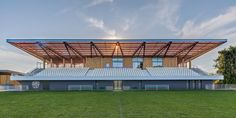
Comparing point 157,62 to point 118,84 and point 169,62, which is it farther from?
point 118,84

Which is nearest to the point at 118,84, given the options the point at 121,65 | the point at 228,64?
the point at 121,65

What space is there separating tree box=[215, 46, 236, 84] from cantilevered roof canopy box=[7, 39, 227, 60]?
1123cm

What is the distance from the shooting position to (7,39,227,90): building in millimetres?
36062

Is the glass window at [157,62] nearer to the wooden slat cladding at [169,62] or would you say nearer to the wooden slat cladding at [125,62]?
the wooden slat cladding at [125,62]

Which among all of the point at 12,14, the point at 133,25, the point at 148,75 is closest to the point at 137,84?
the point at 148,75

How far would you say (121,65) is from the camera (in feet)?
151

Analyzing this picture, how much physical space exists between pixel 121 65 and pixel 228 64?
21.8 m


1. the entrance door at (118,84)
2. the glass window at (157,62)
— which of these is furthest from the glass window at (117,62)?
the entrance door at (118,84)

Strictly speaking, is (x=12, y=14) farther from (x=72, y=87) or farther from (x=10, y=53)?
(x=10, y=53)

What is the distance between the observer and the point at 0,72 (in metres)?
52.2

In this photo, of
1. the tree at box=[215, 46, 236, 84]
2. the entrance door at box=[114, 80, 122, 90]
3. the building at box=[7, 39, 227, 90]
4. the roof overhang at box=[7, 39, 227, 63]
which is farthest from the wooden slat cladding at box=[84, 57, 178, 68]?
the tree at box=[215, 46, 236, 84]

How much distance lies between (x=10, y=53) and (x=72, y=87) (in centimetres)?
1399

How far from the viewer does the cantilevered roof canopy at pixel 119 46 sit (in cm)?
3522

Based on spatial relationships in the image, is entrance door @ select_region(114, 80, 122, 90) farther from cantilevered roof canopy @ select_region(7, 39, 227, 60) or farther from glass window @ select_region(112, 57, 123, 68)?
glass window @ select_region(112, 57, 123, 68)
